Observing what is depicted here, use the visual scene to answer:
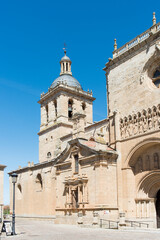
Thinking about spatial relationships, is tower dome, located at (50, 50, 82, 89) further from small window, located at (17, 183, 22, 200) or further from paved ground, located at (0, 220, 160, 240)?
paved ground, located at (0, 220, 160, 240)

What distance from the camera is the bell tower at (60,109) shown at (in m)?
43.5

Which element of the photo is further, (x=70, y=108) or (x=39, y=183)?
(x=70, y=108)

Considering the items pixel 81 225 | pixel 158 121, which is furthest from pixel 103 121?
pixel 81 225

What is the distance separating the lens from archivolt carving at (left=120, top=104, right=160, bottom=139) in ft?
80.0

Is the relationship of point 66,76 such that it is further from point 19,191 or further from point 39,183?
point 19,191

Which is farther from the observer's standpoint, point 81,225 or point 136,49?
point 136,49

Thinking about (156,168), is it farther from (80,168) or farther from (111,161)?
Answer: (80,168)

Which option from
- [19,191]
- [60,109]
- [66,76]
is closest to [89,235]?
[60,109]

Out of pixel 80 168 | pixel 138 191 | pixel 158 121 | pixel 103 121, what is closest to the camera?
pixel 158 121

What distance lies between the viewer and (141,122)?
2555cm

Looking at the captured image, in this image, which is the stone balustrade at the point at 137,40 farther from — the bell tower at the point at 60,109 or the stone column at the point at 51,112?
the stone column at the point at 51,112

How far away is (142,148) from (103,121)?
22.3 ft

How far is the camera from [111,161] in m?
26.6

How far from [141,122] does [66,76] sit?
2474 centimetres
